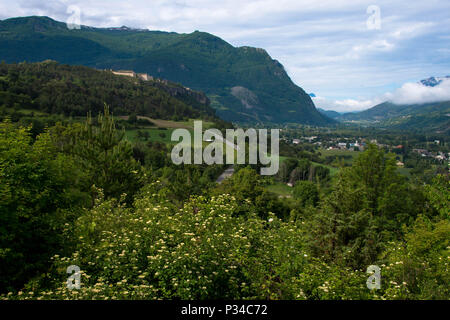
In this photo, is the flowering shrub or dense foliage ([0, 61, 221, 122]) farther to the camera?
dense foliage ([0, 61, 221, 122])

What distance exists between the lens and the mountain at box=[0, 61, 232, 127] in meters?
123

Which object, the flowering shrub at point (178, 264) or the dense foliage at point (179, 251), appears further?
the dense foliage at point (179, 251)

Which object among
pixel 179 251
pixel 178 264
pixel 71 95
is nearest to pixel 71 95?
pixel 71 95

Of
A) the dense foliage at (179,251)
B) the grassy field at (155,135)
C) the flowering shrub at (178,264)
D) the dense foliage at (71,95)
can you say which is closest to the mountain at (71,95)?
the dense foliage at (71,95)

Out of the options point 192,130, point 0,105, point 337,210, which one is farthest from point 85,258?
point 192,130

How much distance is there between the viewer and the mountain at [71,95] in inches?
4845

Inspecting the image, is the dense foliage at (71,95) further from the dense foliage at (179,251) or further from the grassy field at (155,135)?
the dense foliage at (179,251)

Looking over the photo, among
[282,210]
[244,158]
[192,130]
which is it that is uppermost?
[192,130]

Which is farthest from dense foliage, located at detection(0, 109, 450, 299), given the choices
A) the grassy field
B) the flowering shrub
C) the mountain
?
the mountain

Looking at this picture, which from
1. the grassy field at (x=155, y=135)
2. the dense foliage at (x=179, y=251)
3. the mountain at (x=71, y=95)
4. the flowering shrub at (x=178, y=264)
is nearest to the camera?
the flowering shrub at (x=178, y=264)

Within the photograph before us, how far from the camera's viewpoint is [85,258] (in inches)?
380

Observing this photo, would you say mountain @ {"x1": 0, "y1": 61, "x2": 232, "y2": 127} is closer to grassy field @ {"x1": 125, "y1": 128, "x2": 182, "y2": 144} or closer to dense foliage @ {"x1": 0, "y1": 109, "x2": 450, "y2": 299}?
grassy field @ {"x1": 125, "y1": 128, "x2": 182, "y2": 144}

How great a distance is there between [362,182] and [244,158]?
2638 inches
